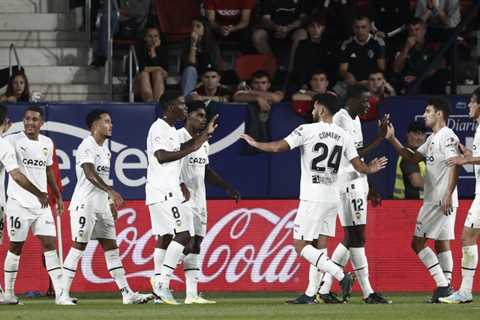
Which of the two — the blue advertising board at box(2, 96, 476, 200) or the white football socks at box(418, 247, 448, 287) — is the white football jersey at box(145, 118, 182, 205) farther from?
the blue advertising board at box(2, 96, 476, 200)

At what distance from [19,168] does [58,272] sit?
129 cm

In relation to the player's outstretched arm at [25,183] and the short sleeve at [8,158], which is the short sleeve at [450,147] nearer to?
the player's outstretched arm at [25,183]

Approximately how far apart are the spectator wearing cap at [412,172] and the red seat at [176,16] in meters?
4.77

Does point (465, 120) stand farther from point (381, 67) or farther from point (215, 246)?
point (215, 246)

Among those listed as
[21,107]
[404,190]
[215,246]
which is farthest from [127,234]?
[404,190]

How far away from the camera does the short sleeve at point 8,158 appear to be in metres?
17.2

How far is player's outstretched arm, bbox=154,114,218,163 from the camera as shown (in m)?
16.7

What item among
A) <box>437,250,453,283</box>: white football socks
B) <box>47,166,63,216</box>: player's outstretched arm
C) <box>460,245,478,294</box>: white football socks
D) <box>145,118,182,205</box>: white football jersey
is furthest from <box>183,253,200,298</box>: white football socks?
<box>460,245,478,294</box>: white football socks

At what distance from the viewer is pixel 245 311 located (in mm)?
15922

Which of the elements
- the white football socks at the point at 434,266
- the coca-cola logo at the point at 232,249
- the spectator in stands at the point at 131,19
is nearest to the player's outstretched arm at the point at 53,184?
the coca-cola logo at the point at 232,249

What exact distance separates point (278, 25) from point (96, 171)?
7550mm

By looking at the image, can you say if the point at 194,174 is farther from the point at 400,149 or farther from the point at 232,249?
the point at 232,249

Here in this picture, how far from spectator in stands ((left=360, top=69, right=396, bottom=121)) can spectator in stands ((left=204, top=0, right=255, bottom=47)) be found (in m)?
2.65

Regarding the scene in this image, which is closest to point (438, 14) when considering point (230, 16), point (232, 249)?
point (230, 16)
